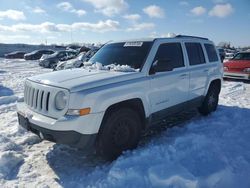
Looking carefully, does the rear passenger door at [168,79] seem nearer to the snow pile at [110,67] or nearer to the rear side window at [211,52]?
the snow pile at [110,67]

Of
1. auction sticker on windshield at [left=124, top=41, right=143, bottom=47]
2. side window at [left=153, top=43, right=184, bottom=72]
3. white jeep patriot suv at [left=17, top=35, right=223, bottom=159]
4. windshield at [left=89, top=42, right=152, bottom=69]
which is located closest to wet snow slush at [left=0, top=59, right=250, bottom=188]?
white jeep patriot suv at [left=17, top=35, right=223, bottom=159]

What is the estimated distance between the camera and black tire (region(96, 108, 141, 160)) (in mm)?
4363

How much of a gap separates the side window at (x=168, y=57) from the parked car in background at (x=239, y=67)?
9000 mm

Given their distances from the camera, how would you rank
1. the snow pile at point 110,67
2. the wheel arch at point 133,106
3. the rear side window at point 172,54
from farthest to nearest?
the rear side window at point 172,54 → the snow pile at point 110,67 → the wheel arch at point 133,106

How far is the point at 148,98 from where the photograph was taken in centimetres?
504

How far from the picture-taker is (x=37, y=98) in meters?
4.48

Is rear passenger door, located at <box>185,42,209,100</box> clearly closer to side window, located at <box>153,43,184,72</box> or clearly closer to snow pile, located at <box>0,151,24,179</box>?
side window, located at <box>153,43,184,72</box>

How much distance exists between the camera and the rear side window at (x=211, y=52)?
729 centimetres

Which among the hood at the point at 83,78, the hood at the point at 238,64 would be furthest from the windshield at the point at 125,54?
the hood at the point at 238,64

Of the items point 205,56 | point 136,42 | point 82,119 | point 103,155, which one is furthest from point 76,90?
point 205,56

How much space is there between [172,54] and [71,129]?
9.11ft

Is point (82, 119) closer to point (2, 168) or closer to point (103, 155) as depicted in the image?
point (103, 155)

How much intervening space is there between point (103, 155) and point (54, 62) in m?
22.4

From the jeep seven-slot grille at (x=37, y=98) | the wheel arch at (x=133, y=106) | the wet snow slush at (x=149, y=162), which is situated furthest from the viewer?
the wheel arch at (x=133, y=106)
